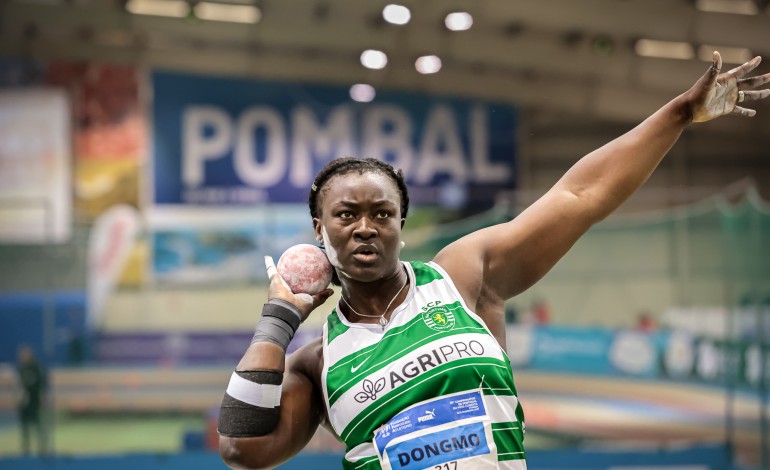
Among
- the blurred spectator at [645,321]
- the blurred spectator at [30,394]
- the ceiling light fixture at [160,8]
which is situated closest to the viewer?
the blurred spectator at [30,394]

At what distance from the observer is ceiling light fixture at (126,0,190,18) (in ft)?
38.2

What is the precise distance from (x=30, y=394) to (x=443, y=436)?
8.14 meters

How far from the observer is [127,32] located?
11.8m

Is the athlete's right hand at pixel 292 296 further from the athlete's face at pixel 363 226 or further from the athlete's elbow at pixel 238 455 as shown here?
the athlete's elbow at pixel 238 455

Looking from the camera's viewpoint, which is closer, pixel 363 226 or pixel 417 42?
pixel 363 226

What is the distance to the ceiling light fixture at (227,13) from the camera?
38.2 ft

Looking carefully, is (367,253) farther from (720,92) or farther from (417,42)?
(417,42)

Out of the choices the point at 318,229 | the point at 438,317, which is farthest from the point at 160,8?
the point at 438,317

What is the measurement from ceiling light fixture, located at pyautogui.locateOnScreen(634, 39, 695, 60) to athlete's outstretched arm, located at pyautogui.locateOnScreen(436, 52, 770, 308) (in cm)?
892

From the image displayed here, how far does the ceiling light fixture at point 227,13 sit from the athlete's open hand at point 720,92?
9569 millimetres

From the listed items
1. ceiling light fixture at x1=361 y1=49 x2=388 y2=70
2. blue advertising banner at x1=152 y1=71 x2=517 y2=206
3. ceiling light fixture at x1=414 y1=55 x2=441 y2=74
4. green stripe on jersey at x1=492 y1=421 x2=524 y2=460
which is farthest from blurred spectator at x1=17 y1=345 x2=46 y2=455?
green stripe on jersey at x1=492 y1=421 x2=524 y2=460

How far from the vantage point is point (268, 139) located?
38.7ft

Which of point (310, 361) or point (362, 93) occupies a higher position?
point (362, 93)

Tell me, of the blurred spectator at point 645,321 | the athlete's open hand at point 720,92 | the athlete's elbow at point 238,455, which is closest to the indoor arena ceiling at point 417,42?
the blurred spectator at point 645,321
